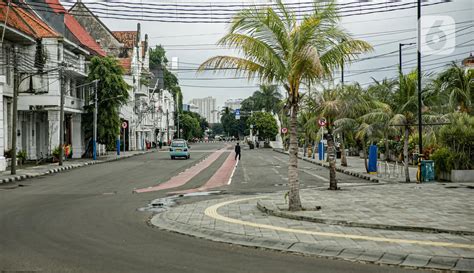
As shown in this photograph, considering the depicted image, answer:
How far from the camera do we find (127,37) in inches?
3359

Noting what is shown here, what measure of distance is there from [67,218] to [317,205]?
6518mm

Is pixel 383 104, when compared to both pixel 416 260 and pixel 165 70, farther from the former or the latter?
pixel 165 70

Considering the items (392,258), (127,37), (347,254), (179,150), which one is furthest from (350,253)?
(127,37)

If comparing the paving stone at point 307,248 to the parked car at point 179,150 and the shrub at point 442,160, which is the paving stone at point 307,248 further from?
the parked car at point 179,150

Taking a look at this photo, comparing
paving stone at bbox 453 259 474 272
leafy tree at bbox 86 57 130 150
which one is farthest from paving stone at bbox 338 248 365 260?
leafy tree at bbox 86 57 130 150

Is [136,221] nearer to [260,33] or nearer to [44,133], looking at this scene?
[260,33]

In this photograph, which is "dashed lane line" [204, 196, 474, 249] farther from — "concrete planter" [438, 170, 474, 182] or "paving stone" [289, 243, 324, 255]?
"concrete planter" [438, 170, 474, 182]

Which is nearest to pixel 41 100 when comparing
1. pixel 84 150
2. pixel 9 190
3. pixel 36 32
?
pixel 36 32

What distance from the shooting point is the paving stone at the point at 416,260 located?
26.9 ft

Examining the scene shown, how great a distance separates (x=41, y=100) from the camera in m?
41.1

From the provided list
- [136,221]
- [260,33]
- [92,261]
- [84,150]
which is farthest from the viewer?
[84,150]

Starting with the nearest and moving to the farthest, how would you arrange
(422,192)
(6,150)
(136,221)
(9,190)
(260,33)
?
(136,221)
(260,33)
(422,192)
(9,190)
(6,150)

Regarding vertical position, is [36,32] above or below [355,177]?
above

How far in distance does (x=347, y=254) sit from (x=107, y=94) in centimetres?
4258
